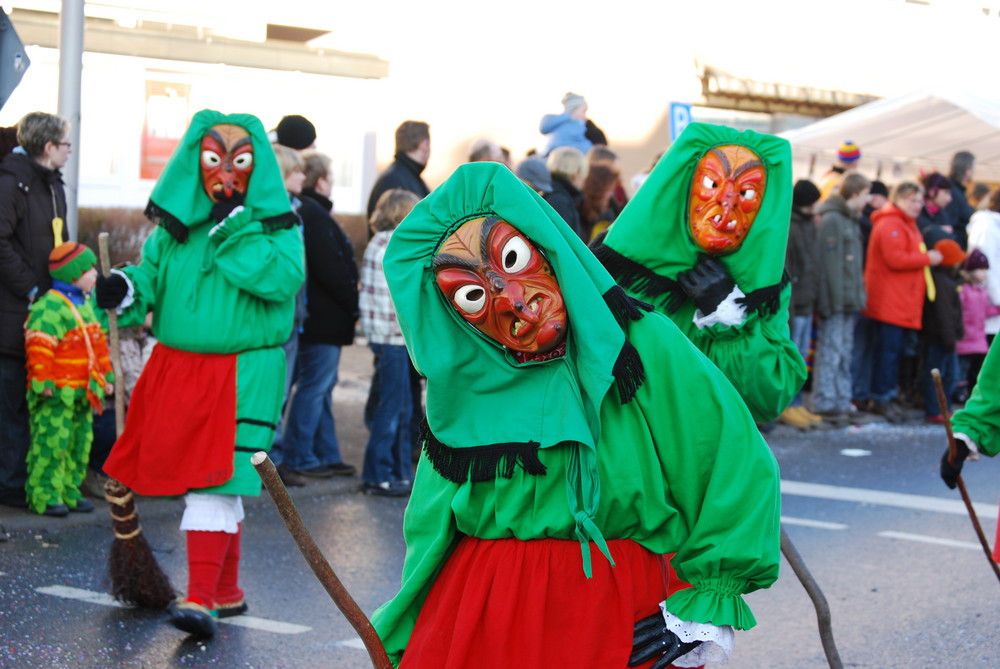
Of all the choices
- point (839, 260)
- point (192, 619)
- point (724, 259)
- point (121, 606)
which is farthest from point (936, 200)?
point (192, 619)

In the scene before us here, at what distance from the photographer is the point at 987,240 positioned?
12.4 metres

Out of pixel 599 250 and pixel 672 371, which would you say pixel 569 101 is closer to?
pixel 599 250

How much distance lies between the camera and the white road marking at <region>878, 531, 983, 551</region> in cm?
721

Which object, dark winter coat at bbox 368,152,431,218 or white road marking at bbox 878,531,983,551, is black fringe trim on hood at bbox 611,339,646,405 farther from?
dark winter coat at bbox 368,152,431,218

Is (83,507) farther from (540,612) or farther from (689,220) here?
(540,612)

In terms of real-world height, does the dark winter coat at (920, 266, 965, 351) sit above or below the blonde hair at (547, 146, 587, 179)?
below

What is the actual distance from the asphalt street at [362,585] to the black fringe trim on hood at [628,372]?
8.52 ft

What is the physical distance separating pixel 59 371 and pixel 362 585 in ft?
6.42

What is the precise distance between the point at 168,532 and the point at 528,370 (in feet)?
14.6

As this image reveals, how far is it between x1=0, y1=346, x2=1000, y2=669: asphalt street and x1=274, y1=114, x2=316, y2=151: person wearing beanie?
6.81ft

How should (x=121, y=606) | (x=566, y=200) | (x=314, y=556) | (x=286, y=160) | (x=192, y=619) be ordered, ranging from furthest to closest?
1. (x=566, y=200)
2. (x=286, y=160)
3. (x=121, y=606)
4. (x=192, y=619)
5. (x=314, y=556)

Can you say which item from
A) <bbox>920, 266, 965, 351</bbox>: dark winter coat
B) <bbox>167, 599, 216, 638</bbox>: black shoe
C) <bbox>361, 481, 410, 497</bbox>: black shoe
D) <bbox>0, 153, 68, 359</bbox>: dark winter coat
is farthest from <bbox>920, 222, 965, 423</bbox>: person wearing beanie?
<bbox>167, 599, 216, 638</bbox>: black shoe

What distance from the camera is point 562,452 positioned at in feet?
8.81

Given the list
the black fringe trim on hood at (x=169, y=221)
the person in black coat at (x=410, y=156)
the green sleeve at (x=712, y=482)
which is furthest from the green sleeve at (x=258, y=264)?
the person in black coat at (x=410, y=156)
